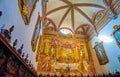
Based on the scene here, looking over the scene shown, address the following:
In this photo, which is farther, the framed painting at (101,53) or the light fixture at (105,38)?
the framed painting at (101,53)

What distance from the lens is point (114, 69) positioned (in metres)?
7.37

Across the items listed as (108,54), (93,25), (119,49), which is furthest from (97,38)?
(119,49)

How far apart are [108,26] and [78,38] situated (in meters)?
3.48

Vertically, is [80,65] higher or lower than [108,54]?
lower

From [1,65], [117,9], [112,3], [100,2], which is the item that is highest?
[100,2]

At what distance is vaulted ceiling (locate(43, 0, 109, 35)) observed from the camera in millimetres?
9391

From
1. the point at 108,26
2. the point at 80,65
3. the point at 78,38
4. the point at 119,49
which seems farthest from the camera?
the point at 78,38

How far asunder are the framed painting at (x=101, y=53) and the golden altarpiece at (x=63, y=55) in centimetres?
106

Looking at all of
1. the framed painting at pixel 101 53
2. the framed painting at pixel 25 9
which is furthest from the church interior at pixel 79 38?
the framed painting at pixel 25 9

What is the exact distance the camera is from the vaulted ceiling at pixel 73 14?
370 inches

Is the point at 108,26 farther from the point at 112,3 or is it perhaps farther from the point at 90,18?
the point at 90,18

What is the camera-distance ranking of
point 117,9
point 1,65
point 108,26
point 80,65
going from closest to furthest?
1. point 1,65
2. point 117,9
3. point 108,26
4. point 80,65

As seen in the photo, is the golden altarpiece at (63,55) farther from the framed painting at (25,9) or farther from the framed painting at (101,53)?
the framed painting at (25,9)

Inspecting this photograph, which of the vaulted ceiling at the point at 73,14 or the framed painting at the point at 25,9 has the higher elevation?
the vaulted ceiling at the point at 73,14
